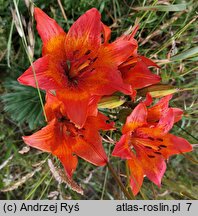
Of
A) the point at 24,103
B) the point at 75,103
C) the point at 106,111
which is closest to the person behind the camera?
the point at 75,103

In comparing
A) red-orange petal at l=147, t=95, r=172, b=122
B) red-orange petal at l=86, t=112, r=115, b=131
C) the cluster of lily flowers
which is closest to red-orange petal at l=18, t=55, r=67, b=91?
the cluster of lily flowers

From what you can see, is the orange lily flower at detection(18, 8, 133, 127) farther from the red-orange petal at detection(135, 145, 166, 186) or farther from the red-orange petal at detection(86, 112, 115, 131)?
the red-orange petal at detection(135, 145, 166, 186)

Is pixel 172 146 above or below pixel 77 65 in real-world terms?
below

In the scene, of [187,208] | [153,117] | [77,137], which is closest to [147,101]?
[153,117]

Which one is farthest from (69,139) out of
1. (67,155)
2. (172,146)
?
(172,146)

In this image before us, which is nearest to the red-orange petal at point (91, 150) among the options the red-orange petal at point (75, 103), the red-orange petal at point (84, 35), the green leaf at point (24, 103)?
the red-orange petal at point (75, 103)

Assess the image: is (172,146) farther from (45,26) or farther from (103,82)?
(45,26)

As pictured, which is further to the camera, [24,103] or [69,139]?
[24,103]

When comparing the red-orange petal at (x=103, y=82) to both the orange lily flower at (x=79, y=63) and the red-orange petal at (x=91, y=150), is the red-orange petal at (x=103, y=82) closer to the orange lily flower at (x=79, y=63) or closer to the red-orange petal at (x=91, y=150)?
the orange lily flower at (x=79, y=63)
